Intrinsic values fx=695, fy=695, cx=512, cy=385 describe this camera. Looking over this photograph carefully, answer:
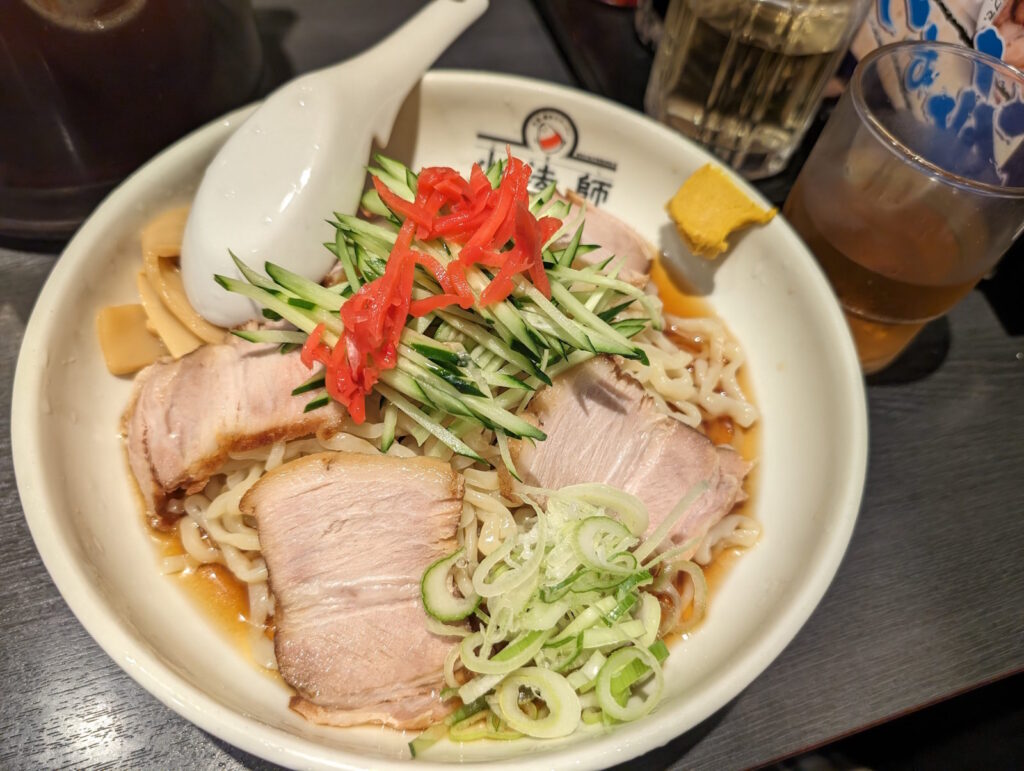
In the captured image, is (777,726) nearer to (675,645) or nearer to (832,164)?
(675,645)

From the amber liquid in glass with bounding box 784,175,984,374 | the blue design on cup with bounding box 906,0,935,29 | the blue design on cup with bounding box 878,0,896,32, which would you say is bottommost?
the amber liquid in glass with bounding box 784,175,984,374

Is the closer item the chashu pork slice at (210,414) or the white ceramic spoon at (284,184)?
the chashu pork slice at (210,414)

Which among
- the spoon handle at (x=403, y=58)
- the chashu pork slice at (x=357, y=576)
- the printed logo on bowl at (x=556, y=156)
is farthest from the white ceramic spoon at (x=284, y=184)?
the chashu pork slice at (x=357, y=576)

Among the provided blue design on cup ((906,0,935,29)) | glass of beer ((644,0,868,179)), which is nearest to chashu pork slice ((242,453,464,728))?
glass of beer ((644,0,868,179))

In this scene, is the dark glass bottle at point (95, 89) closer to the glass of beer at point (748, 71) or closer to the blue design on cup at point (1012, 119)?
the glass of beer at point (748, 71)

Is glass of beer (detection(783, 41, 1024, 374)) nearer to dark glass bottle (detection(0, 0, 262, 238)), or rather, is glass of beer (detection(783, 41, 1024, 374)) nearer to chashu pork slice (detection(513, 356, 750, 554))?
chashu pork slice (detection(513, 356, 750, 554))

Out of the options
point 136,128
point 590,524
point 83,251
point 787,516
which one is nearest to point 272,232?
point 83,251
